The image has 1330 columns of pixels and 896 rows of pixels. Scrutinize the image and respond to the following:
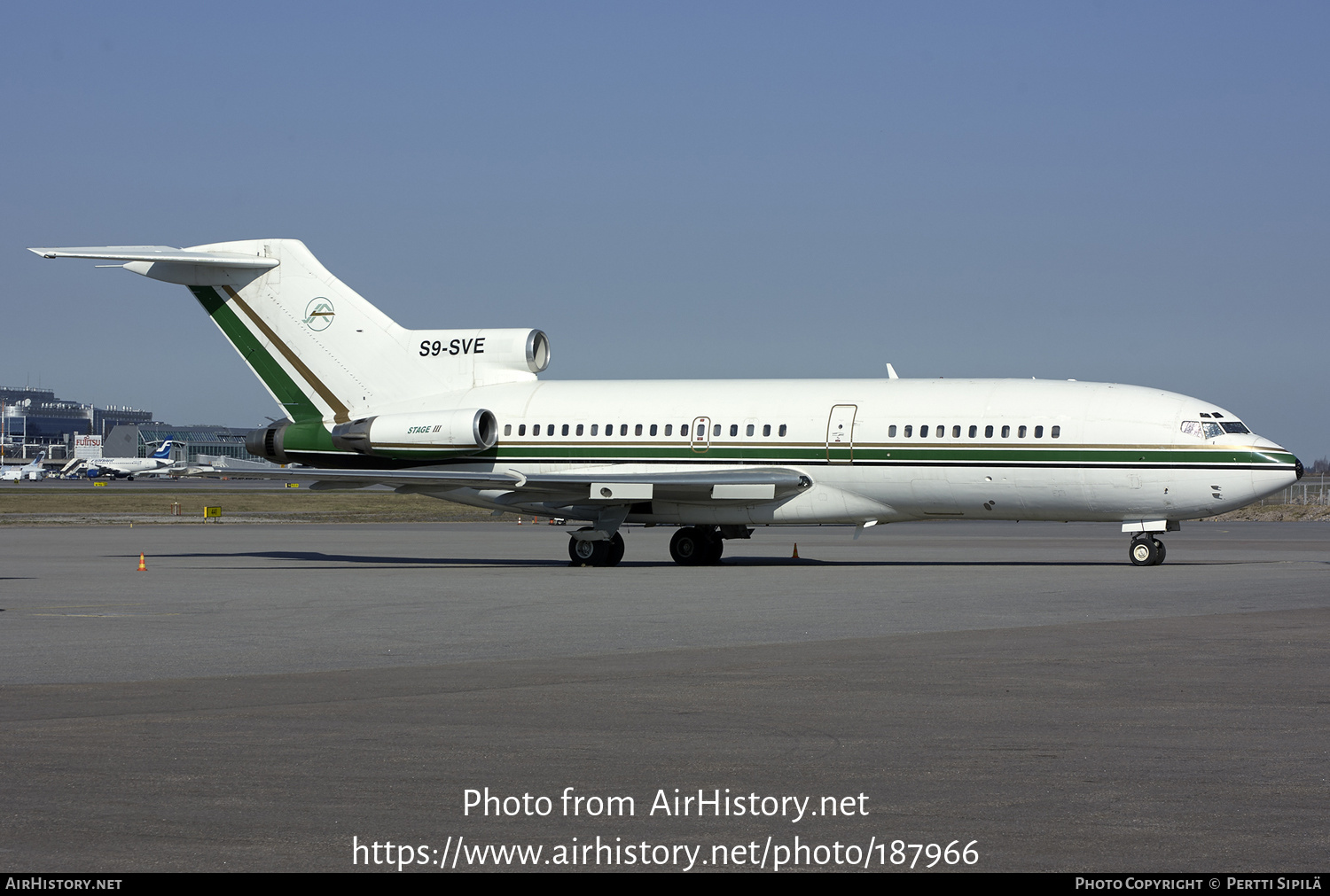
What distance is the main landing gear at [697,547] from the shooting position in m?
29.5

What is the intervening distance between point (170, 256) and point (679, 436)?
12.1 meters

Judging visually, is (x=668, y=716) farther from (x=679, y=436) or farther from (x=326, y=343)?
(x=326, y=343)

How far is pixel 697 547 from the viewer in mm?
29516

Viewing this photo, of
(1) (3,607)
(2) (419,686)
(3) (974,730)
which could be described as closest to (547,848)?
(3) (974,730)

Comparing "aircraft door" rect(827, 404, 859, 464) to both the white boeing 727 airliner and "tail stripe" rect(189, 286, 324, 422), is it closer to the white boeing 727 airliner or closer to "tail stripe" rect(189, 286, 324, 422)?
the white boeing 727 airliner

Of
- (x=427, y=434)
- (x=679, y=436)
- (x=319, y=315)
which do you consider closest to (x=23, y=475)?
(x=319, y=315)

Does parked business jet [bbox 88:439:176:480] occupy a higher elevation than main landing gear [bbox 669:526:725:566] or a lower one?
higher

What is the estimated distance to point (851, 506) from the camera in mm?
27547

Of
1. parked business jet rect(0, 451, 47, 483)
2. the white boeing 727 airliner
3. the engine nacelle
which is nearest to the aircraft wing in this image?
the white boeing 727 airliner

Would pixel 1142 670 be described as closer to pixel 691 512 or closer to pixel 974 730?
pixel 974 730

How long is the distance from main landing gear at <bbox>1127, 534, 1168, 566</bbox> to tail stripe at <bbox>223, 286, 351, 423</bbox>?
17.1m

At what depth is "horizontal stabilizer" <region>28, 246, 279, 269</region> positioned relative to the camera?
29312mm
